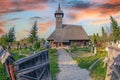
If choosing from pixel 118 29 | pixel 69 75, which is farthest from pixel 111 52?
pixel 118 29

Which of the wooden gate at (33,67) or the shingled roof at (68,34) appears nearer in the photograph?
the wooden gate at (33,67)

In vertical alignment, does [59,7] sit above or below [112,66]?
above

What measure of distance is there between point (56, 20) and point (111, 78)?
220 feet

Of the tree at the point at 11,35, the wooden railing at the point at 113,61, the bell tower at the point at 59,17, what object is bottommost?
the wooden railing at the point at 113,61

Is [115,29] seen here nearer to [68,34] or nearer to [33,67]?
[68,34]

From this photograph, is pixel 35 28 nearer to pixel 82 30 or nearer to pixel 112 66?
pixel 82 30

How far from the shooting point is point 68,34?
76250mm

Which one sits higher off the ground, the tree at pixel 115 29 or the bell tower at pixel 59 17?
the bell tower at pixel 59 17

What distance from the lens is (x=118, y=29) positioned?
63.3 meters

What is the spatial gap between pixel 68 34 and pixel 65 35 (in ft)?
4.45

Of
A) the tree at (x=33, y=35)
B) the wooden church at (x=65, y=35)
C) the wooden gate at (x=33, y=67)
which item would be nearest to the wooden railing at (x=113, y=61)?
the wooden gate at (x=33, y=67)

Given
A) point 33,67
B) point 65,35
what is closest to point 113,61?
point 33,67

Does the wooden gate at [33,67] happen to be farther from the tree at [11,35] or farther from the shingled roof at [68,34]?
the shingled roof at [68,34]

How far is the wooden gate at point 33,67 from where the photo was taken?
6.85 meters
